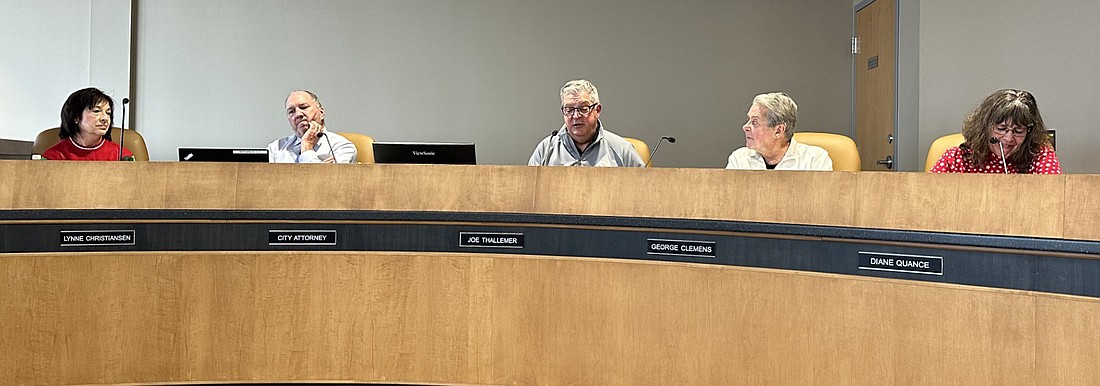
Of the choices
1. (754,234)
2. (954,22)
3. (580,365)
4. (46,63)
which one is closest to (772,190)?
(754,234)

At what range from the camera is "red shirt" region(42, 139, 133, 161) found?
10.9 ft

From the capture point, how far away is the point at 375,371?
2406 millimetres

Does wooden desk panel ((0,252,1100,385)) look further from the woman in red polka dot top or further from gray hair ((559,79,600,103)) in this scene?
gray hair ((559,79,600,103))

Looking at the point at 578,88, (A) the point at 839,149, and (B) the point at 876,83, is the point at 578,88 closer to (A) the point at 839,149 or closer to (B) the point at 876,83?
(A) the point at 839,149

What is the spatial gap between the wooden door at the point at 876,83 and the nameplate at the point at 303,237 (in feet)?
11.2

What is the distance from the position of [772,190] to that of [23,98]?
434cm

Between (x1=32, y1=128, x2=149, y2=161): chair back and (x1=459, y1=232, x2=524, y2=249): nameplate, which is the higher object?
(x1=32, y1=128, x2=149, y2=161): chair back

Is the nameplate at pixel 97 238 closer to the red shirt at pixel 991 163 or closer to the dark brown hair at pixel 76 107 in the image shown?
the dark brown hair at pixel 76 107

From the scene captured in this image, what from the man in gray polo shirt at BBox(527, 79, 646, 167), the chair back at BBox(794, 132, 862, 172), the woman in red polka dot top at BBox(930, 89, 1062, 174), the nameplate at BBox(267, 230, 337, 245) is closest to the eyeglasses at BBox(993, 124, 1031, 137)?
the woman in red polka dot top at BBox(930, 89, 1062, 174)

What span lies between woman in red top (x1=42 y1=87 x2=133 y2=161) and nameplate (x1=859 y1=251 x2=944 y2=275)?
8.14ft

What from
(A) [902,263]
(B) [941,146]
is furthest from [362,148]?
(A) [902,263]

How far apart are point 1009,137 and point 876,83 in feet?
8.08

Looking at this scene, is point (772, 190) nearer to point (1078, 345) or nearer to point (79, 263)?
point (1078, 345)

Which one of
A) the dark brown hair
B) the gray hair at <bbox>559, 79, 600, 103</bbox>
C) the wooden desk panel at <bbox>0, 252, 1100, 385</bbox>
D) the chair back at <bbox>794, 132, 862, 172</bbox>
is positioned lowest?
the wooden desk panel at <bbox>0, 252, 1100, 385</bbox>
